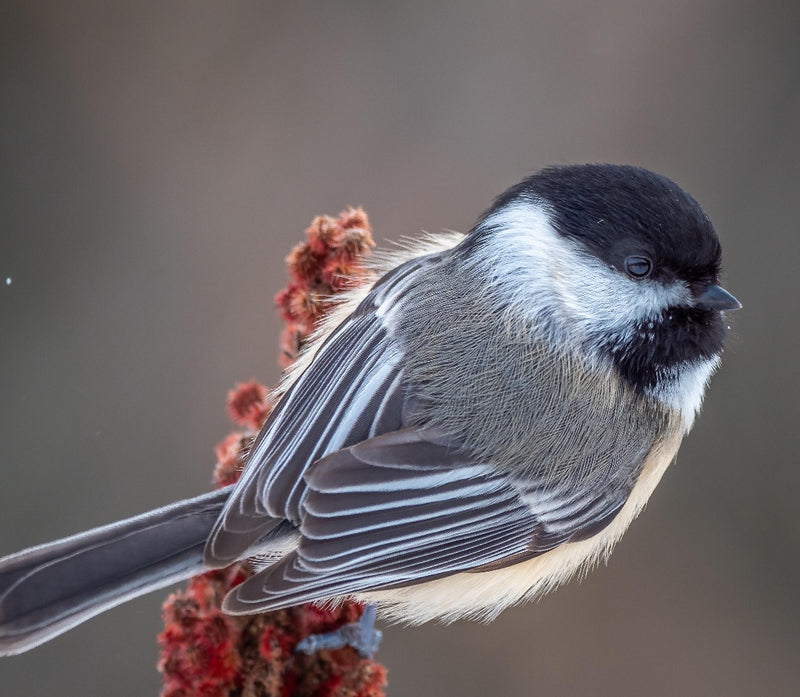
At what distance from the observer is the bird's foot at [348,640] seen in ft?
4.82

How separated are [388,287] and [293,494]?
0.48m

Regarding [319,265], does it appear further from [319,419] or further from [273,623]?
[273,623]

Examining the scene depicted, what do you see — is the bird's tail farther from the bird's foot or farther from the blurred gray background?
the blurred gray background

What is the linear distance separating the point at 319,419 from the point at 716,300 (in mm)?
681

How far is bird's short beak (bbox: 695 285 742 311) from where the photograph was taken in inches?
64.9

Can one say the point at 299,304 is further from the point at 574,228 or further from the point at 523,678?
the point at 523,678

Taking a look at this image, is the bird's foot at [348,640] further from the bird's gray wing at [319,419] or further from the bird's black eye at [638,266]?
the bird's black eye at [638,266]

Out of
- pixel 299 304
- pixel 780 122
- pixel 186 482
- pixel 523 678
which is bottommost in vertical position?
pixel 523 678

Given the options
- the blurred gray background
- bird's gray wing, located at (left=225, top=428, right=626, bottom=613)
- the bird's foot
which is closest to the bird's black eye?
bird's gray wing, located at (left=225, top=428, right=626, bottom=613)

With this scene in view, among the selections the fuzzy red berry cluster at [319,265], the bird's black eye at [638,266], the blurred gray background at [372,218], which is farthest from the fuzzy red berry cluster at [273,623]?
the blurred gray background at [372,218]

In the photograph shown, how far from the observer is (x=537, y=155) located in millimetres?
2781

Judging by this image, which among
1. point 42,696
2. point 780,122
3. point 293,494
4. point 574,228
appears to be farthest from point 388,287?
point 780,122

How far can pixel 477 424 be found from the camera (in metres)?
1.59

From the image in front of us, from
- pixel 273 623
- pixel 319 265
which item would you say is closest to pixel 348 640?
pixel 273 623
